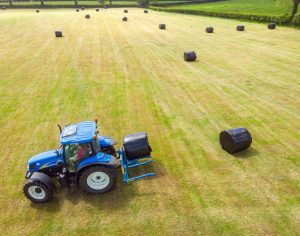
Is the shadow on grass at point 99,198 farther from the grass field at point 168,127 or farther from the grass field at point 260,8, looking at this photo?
the grass field at point 260,8

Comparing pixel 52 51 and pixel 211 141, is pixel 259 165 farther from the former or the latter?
pixel 52 51

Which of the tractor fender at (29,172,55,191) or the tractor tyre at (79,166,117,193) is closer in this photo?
the tractor fender at (29,172,55,191)

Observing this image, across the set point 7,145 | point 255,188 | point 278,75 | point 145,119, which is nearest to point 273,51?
point 278,75

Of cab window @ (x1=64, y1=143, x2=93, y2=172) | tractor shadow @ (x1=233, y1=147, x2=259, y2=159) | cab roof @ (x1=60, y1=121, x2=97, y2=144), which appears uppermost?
cab roof @ (x1=60, y1=121, x2=97, y2=144)

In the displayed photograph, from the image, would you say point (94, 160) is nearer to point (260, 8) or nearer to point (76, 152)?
point (76, 152)

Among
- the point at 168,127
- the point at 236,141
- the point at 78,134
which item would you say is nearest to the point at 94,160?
the point at 78,134

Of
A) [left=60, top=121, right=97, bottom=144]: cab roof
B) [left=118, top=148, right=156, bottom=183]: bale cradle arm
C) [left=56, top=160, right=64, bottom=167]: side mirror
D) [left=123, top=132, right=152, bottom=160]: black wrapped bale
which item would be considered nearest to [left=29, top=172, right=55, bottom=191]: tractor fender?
[left=56, top=160, right=64, bottom=167]: side mirror

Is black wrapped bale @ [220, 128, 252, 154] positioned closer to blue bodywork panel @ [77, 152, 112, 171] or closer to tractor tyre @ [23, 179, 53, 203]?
blue bodywork panel @ [77, 152, 112, 171]

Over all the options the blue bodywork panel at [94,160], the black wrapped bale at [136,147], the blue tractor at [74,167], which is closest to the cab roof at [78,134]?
the blue tractor at [74,167]
